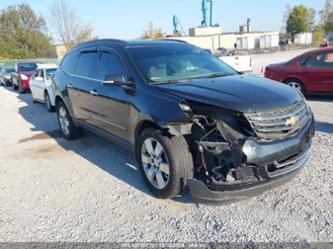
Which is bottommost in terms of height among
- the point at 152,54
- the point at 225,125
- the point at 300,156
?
the point at 300,156

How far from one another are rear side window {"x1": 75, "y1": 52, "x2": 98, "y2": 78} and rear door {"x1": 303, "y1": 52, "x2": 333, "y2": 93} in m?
6.28

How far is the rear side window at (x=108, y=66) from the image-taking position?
4540mm

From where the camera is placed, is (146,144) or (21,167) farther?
(21,167)

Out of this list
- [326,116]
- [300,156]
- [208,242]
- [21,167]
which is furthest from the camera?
[326,116]

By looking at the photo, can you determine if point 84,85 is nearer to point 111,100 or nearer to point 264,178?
point 111,100

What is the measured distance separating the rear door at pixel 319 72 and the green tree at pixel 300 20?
75.3 m

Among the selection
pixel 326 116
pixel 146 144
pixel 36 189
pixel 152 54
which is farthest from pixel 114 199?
pixel 326 116

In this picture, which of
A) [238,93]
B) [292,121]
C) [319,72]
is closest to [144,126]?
[238,93]

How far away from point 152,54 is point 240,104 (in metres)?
1.84

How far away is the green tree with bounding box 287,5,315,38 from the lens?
75769 millimetres

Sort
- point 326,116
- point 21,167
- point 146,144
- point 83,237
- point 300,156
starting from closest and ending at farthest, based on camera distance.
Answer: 1. point 83,237
2. point 300,156
3. point 146,144
4. point 21,167
5. point 326,116

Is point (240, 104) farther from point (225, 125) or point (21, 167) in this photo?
point (21, 167)

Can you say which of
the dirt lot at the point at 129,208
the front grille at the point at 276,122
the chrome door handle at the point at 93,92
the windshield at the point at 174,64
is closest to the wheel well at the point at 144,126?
the windshield at the point at 174,64

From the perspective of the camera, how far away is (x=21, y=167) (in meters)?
5.38
